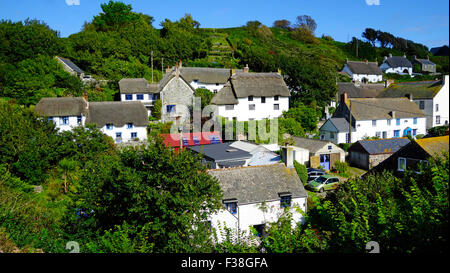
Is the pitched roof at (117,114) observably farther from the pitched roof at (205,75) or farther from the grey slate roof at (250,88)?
the pitched roof at (205,75)

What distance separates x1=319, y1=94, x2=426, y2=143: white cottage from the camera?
26.8 metres

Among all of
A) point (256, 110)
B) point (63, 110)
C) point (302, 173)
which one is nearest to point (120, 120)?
point (63, 110)

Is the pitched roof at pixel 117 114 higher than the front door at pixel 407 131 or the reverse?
higher

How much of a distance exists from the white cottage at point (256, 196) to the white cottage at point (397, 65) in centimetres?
5064

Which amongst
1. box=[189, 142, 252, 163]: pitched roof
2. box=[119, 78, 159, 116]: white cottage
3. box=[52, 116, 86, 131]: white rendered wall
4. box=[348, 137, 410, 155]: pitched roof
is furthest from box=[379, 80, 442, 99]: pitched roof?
box=[52, 116, 86, 131]: white rendered wall

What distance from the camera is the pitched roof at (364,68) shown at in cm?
5159

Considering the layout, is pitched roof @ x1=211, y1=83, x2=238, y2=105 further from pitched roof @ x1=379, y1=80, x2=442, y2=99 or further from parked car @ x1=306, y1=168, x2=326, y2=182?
pitched roof @ x1=379, y1=80, x2=442, y2=99

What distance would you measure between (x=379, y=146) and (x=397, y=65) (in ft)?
132

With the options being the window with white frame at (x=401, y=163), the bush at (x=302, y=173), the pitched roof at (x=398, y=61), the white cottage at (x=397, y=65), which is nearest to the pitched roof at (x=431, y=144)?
the window with white frame at (x=401, y=163)

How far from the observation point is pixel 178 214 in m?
8.84

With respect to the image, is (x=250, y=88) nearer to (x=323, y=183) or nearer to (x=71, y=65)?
(x=323, y=183)

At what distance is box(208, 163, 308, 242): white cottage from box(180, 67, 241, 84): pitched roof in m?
21.2
